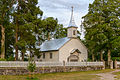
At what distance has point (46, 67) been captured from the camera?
22172 mm

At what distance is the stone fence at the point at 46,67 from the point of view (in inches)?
772

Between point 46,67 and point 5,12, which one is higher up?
point 5,12

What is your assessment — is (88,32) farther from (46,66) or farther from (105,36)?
(46,66)

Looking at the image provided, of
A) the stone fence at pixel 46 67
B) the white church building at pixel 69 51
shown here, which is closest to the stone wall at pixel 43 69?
the stone fence at pixel 46 67

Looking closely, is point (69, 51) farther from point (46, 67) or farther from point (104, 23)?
point (46, 67)

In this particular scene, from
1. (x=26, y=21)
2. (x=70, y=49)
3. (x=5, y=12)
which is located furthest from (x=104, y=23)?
(x=5, y=12)

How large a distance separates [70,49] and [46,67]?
33.5 feet

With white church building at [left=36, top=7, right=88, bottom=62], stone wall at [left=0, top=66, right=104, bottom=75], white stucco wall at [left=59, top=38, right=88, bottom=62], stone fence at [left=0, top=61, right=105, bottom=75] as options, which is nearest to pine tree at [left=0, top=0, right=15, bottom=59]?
stone fence at [left=0, top=61, right=105, bottom=75]

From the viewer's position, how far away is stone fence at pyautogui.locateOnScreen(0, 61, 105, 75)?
19609 mm

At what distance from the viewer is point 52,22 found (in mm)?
45594

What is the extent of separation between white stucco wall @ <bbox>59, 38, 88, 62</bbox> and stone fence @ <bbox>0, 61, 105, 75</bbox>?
5681mm

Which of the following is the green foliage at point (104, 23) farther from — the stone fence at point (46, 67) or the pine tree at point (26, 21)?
the pine tree at point (26, 21)

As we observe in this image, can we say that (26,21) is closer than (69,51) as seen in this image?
Yes

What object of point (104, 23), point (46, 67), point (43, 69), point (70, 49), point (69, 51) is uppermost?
point (104, 23)
